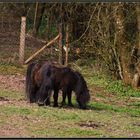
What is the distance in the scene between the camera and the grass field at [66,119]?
9.58 meters

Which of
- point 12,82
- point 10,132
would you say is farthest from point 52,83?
point 12,82

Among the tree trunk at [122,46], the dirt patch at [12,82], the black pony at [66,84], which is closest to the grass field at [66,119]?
the black pony at [66,84]

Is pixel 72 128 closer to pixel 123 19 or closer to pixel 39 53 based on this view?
pixel 123 19

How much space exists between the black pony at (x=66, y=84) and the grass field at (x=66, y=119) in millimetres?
268

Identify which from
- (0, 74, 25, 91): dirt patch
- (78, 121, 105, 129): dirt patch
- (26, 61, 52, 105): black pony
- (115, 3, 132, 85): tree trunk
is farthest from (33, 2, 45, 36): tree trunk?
(78, 121, 105, 129): dirt patch

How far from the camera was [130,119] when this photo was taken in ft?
39.1

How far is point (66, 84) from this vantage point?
41.0 feet

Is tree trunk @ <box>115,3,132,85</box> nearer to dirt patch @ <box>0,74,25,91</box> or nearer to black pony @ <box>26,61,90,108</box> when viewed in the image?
dirt patch @ <box>0,74,25,91</box>

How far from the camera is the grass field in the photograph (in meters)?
9.58

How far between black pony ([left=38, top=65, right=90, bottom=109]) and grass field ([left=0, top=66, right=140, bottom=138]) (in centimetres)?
27

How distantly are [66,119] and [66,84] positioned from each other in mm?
1845

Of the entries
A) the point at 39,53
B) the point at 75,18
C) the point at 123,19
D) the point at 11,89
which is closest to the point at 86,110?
the point at 11,89

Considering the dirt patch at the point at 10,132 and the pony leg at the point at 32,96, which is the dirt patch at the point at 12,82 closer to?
the pony leg at the point at 32,96

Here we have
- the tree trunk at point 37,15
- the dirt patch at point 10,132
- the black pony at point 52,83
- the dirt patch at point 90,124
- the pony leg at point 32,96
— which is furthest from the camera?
the tree trunk at point 37,15
